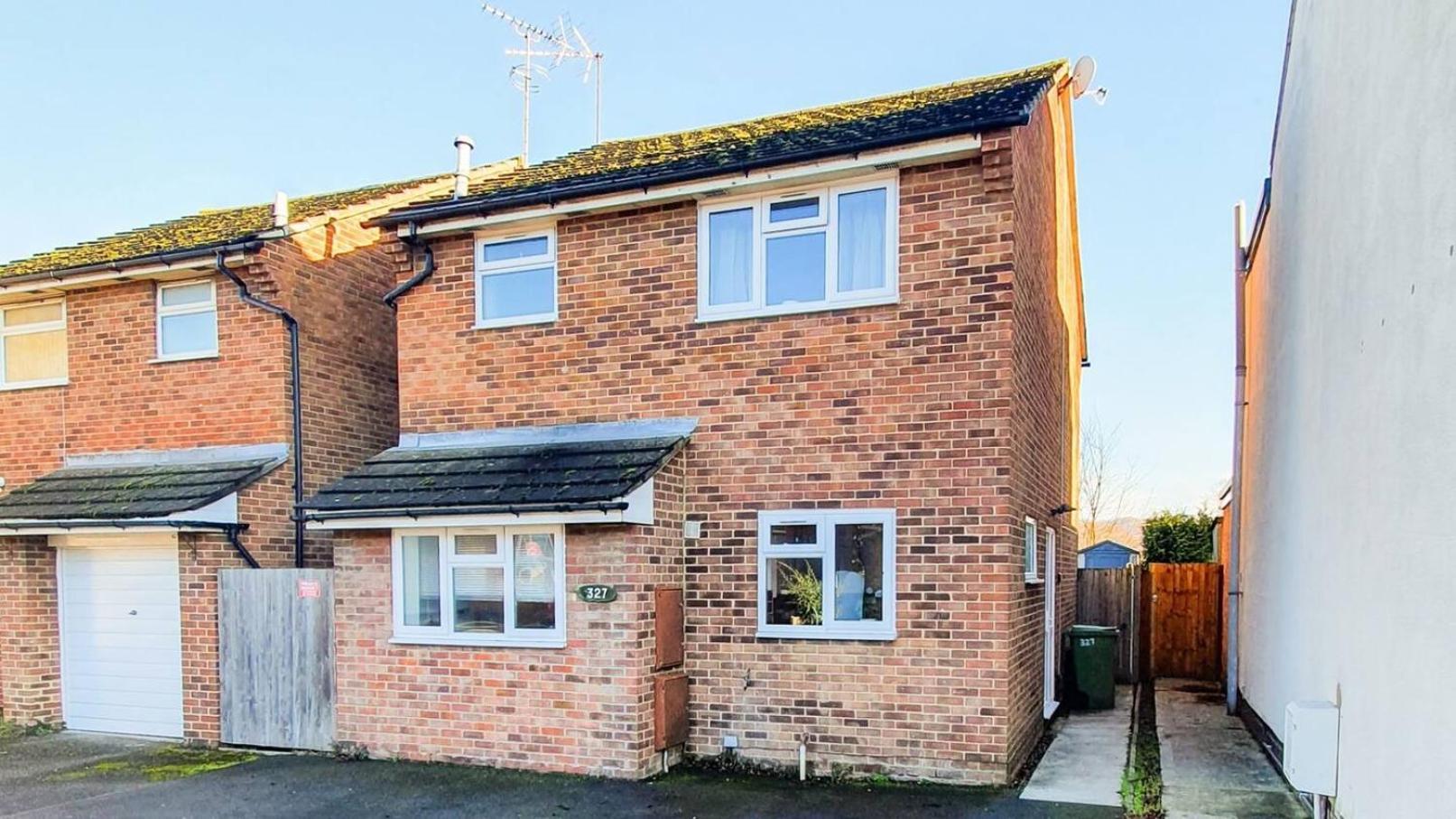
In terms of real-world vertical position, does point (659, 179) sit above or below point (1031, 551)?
above

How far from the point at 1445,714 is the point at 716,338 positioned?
5.81 metres

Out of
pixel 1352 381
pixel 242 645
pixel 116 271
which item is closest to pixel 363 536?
pixel 242 645

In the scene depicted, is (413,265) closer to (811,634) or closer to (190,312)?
(190,312)

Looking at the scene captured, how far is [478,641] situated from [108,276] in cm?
635

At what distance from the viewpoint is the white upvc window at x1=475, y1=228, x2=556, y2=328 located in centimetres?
919

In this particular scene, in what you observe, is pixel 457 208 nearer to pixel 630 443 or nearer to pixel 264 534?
pixel 630 443

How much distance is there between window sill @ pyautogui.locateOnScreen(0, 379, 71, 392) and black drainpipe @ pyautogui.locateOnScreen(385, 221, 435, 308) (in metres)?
4.74

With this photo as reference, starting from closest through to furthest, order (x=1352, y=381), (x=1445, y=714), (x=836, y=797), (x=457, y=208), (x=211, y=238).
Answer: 1. (x=1445, y=714)
2. (x=1352, y=381)
3. (x=836, y=797)
4. (x=457, y=208)
5. (x=211, y=238)

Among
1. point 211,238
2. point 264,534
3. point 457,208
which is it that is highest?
point 211,238

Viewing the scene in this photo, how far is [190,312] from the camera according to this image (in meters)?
10.7

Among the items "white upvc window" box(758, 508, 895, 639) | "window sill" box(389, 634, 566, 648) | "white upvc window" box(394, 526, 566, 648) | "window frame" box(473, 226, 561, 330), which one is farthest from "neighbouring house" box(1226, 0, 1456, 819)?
"window frame" box(473, 226, 561, 330)

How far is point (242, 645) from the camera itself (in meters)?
9.40

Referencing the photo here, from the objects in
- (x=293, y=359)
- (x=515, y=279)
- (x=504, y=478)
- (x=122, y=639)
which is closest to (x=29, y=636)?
(x=122, y=639)

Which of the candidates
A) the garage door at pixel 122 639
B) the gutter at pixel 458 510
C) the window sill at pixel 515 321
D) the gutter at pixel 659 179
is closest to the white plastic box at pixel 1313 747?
the gutter at pixel 659 179
